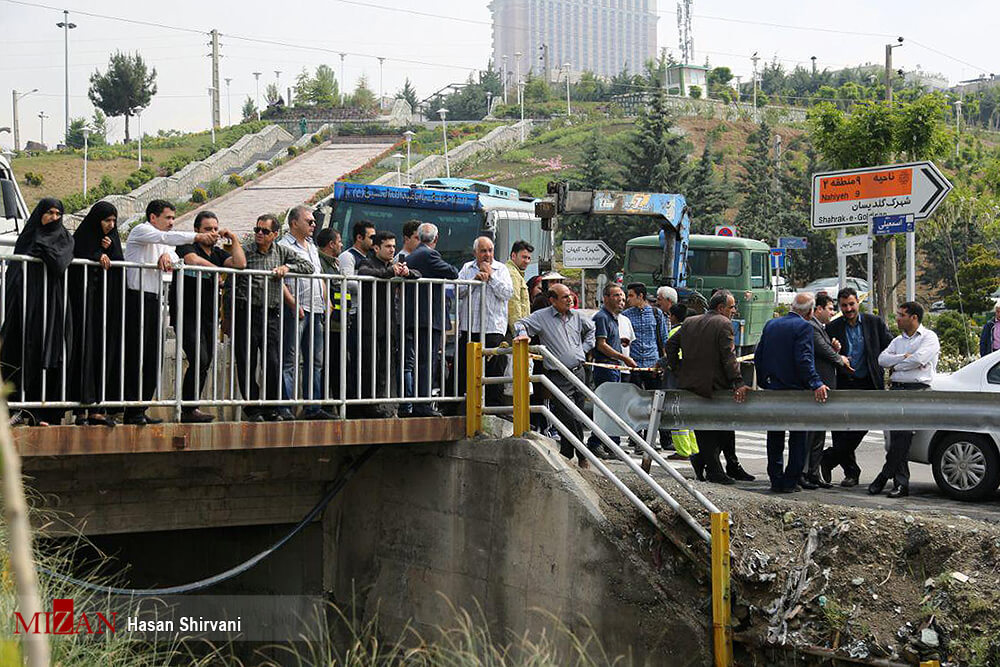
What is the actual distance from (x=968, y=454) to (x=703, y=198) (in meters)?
47.4

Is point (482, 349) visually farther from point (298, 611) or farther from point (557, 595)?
point (298, 611)

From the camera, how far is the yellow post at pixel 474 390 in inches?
354

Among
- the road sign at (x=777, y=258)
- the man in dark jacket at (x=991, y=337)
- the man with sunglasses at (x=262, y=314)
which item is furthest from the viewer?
the road sign at (x=777, y=258)

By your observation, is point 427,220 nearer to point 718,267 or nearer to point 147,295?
point 147,295

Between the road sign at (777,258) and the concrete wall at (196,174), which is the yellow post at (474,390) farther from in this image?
the concrete wall at (196,174)

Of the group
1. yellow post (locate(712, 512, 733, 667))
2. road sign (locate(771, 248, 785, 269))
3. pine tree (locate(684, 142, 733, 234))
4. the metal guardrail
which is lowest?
yellow post (locate(712, 512, 733, 667))

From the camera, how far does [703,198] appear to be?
56.1 metres

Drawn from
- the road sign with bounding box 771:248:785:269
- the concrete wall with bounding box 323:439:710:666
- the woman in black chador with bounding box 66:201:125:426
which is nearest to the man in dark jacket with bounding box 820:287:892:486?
the concrete wall with bounding box 323:439:710:666

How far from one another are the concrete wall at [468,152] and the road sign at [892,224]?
40721mm

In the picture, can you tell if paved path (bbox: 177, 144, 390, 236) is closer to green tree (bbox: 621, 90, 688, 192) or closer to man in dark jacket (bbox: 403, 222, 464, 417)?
green tree (bbox: 621, 90, 688, 192)

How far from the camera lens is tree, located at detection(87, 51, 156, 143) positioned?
8756cm

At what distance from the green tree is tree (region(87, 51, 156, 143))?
1820 inches

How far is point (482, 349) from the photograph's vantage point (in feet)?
29.4

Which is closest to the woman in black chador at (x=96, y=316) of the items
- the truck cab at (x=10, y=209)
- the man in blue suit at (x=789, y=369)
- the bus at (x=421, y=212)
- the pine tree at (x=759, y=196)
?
the truck cab at (x=10, y=209)
